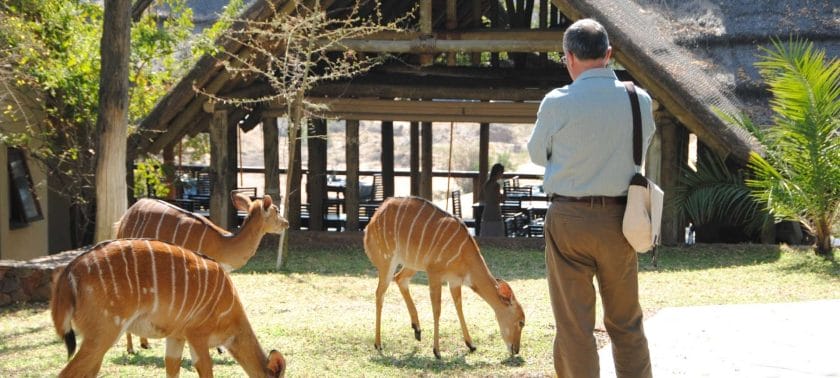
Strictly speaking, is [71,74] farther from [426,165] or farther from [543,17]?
[543,17]

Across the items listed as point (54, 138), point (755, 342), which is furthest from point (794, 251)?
point (54, 138)

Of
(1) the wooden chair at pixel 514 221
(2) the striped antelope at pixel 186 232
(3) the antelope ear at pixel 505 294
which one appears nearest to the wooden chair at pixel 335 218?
(1) the wooden chair at pixel 514 221

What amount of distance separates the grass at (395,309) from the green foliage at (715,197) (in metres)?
0.56

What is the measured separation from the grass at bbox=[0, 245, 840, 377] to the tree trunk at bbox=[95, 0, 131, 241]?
4.23ft

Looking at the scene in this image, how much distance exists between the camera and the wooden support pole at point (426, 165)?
20.0 meters

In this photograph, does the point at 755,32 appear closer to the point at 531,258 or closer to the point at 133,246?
the point at 531,258

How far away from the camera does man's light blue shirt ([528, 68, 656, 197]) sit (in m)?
5.54

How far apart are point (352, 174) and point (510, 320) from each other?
924cm

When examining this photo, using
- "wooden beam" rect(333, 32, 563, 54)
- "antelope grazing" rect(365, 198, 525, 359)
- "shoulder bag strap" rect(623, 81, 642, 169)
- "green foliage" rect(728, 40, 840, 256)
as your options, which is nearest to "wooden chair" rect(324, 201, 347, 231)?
"wooden beam" rect(333, 32, 563, 54)

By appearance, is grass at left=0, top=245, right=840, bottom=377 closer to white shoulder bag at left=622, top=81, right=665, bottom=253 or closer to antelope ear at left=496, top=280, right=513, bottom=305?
antelope ear at left=496, top=280, right=513, bottom=305

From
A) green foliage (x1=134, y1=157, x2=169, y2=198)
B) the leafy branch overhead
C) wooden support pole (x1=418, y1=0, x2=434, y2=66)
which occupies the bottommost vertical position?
green foliage (x1=134, y1=157, x2=169, y2=198)

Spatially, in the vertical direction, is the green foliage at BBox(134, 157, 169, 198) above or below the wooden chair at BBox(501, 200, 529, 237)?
above

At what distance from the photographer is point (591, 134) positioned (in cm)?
554

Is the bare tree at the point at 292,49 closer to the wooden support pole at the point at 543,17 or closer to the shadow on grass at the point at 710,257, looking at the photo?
the wooden support pole at the point at 543,17
